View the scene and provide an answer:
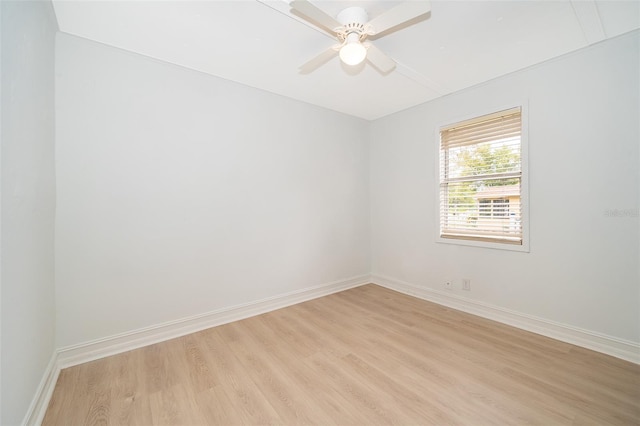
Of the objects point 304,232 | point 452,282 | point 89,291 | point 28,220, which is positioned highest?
point 28,220

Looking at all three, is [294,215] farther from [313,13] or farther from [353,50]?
[313,13]

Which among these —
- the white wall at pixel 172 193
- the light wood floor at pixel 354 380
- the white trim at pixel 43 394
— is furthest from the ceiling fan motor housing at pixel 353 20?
the white trim at pixel 43 394

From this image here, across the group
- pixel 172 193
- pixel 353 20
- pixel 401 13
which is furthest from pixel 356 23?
pixel 172 193

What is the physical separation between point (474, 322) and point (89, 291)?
3535 millimetres

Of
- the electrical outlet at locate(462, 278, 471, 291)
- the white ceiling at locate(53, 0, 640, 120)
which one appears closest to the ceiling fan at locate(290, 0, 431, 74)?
the white ceiling at locate(53, 0, 640, 120)

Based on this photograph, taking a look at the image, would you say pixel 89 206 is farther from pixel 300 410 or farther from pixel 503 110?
pixel 503 110

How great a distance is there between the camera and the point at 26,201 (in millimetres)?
1381

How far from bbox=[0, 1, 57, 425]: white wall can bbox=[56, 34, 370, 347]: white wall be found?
6.9 inches

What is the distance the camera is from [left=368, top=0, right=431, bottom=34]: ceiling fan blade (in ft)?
4.48

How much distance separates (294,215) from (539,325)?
108 inches

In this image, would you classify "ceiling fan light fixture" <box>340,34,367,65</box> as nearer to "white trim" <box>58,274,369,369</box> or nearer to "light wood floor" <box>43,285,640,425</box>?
"light wood floor" <box>43,285,640,425</box>

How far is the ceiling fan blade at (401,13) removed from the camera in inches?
53.8

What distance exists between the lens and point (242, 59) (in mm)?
2299

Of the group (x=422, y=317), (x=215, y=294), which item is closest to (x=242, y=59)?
(x=215, y=294)
